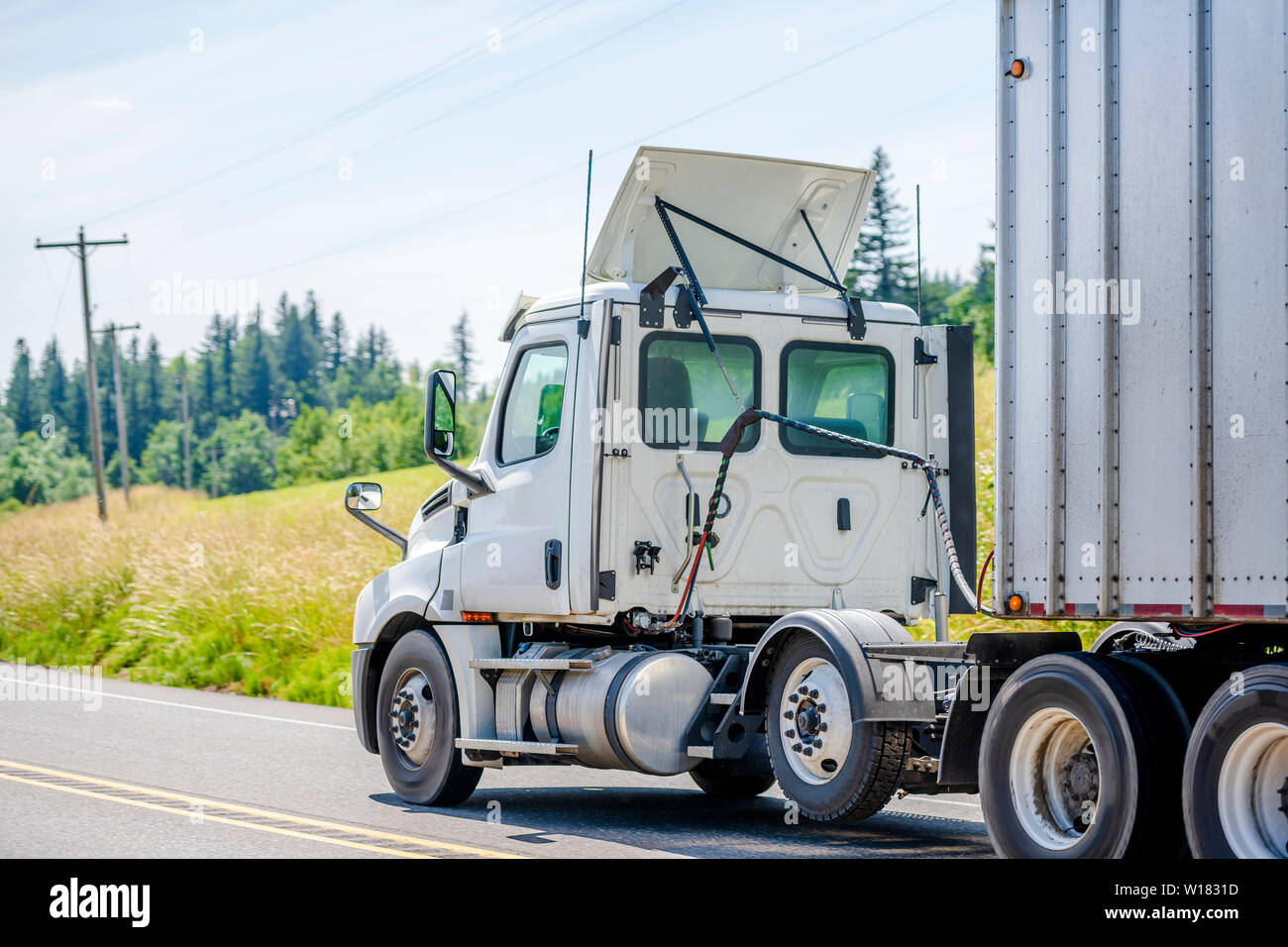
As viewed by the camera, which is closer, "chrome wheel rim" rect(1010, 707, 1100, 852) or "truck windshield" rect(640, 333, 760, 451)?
"chrome wheel rim" rect(1010, 707, 1100, 852)

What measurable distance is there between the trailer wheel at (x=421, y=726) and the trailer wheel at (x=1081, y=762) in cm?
405

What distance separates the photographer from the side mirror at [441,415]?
31.7 feet

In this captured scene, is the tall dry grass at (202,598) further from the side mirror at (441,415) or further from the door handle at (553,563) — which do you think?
the door handle at (553,563)

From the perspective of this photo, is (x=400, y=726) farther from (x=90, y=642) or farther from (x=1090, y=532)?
(x=90, y=642)

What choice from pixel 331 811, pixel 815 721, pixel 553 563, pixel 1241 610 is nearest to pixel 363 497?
pixel 553 563

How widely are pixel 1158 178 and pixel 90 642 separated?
19.9 m

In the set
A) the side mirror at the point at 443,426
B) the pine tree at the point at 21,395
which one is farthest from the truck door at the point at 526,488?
the pine tree at the point at 21,395

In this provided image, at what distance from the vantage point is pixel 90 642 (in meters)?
22.9

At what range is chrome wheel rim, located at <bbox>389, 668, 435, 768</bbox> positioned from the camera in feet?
32.5

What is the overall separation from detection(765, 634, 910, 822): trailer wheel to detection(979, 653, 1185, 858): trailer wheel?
2.96 ft

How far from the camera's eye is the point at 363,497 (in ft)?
35.1

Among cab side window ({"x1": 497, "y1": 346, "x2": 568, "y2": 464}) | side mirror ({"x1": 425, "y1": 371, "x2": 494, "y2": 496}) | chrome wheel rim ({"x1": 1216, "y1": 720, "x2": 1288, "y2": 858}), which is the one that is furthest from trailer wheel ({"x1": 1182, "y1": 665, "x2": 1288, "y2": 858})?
side mirror ({"x1": 425, "y1": 371, "x2": 494, "y2": 496})

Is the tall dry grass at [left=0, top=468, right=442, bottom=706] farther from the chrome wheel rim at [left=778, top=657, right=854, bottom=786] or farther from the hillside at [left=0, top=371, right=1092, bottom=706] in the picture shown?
the chrome wheel rim at [left=778, top=657, right=854, bottom=786]

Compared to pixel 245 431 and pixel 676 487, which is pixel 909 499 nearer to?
pixel 676 487
